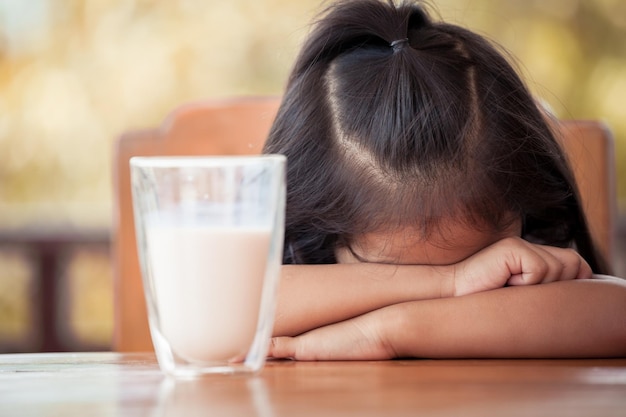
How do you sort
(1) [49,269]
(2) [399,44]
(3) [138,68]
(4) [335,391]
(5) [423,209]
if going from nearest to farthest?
1. (4) [335,391]
2. (5) [423,209]
3. (2) [399,44]
4. (1) [49,269]
5. (3) [138,68]

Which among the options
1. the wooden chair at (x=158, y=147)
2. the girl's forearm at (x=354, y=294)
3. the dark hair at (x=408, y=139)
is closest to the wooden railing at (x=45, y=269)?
the wooden chair at (x=158, y=147)

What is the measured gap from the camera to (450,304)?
2.58ft

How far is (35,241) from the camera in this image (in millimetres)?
3275

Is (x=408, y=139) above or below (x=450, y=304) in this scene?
above

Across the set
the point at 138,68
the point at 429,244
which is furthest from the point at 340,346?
the point at 138,68

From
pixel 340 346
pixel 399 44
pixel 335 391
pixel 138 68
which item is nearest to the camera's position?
pixel 335 391

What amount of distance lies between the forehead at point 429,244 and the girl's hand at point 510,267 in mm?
53

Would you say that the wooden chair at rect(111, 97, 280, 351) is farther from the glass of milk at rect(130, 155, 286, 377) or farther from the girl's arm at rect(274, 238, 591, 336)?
the glass of milk at rect(130, 155, 286, 377)

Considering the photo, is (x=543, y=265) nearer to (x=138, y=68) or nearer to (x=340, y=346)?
(x=340, y=346)

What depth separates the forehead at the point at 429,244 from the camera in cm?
91

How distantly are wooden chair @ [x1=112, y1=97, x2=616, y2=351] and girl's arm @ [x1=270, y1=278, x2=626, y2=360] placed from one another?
0.73 metres

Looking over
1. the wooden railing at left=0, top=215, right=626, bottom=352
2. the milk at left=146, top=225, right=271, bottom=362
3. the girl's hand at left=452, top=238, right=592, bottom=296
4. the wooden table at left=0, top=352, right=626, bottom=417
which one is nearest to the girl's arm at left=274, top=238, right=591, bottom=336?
the girl's hand at left=452, top=238, right=592, bottom=296

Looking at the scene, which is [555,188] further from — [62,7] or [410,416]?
[62,7]

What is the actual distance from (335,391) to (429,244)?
439 millimetres
